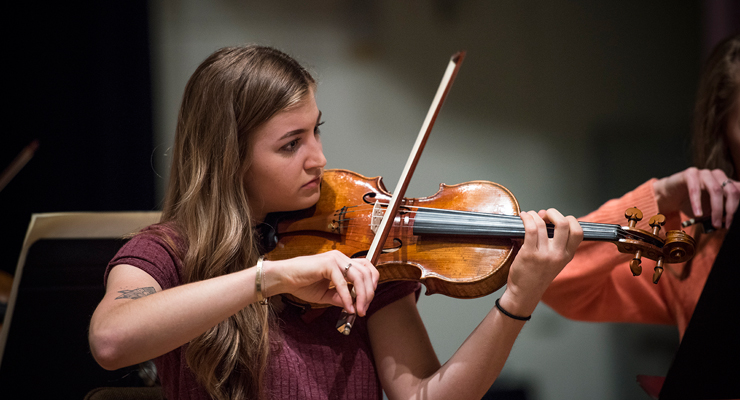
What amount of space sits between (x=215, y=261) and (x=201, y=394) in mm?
270

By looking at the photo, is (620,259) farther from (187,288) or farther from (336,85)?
(336,85)

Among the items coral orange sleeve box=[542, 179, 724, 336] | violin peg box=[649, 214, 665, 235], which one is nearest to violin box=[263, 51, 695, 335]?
violin peg box=[649, 214, 665, 235]

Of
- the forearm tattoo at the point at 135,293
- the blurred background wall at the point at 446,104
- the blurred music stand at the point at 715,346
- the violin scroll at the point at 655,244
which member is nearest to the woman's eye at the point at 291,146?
the forearm tattoo at the point at 135,293

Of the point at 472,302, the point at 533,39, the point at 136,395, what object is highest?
the point at 533,39

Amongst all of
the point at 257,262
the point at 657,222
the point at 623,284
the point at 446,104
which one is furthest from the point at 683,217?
the point at 446,104

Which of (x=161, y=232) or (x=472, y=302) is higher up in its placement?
(x=161, y=232)

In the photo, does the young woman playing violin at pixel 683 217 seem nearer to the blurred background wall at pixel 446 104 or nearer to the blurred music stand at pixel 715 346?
the blurred music stand at pixel 715 346

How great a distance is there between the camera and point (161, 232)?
1.01 metres

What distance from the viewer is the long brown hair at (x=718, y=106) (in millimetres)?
1268

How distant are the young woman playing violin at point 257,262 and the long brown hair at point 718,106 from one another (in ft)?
2.21

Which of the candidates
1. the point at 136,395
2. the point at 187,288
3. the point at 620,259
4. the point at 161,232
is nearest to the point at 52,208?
the point at 136,395

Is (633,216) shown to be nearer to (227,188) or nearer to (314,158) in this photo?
(314,158)

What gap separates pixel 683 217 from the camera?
126 cm

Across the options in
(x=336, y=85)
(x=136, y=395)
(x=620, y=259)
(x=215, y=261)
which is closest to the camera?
(x=215, y=261)
